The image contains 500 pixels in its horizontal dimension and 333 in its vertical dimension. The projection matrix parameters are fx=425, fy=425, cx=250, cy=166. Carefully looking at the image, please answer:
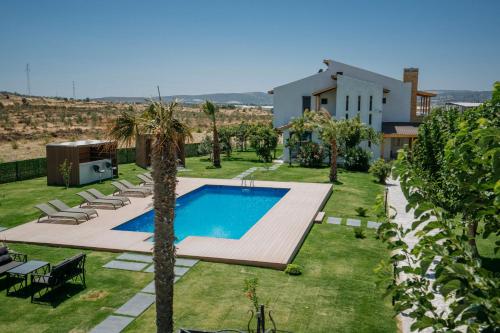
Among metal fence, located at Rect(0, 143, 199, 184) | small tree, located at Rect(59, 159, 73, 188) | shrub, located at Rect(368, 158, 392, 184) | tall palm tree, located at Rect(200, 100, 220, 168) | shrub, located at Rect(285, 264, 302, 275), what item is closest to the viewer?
shrub, located at Rect(285, 264, 302, 275)

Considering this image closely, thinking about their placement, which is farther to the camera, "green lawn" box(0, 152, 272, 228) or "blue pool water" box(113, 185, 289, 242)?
"green lawn" box(0, 152, 272, 228)

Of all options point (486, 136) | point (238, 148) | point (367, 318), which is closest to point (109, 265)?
point (367, 318)

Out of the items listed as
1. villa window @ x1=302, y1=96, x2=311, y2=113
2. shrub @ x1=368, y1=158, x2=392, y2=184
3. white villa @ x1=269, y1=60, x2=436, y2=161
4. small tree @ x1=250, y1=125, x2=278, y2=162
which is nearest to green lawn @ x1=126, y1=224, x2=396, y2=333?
shrub @ x1=368, y1=158, x2=392, y2=184

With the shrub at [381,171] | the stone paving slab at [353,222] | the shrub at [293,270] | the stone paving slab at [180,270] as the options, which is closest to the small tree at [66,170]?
the stone paving slab at [180,270]

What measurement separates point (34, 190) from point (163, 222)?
62.1 ft

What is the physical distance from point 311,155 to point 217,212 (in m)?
15.0

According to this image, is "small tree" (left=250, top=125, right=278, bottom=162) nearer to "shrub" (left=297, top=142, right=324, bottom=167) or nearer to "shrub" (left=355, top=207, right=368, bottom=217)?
"shrub" (left=297, top=142, right=324, bottom=167)

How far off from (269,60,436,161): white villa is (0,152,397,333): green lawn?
22.5m

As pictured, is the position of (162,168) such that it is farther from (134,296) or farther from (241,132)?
(241,132)

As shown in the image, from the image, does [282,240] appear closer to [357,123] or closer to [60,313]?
[60,313]

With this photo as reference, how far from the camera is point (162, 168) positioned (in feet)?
24.1

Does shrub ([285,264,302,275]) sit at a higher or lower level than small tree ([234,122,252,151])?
lower

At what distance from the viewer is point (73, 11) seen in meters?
28.1

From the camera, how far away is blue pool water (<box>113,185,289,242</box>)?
1767cm
